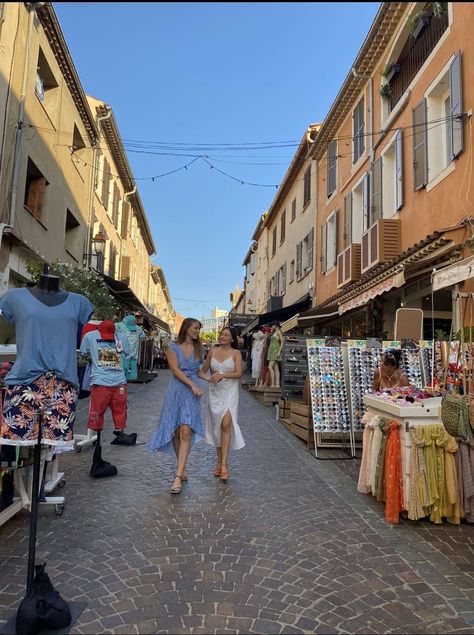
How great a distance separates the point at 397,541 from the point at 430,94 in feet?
27.5

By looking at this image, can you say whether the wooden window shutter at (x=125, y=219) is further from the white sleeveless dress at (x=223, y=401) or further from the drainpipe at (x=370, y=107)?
the white sleeveless dress at (x=223, y=401)

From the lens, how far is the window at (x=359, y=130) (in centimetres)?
1337

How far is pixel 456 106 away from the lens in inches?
313

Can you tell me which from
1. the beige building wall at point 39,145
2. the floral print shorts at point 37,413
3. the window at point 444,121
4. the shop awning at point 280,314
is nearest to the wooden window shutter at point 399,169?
the window at point 444,121

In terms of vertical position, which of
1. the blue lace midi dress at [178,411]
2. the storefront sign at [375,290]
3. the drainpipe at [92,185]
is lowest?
the blue lace midi dress at [178,411]

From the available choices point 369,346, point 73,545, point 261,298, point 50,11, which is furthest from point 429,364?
point 261,298

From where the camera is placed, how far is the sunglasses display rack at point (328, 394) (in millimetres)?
6766

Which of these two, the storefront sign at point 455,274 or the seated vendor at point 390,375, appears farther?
the seated vendor at point 390,375

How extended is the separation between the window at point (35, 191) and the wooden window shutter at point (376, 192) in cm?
842

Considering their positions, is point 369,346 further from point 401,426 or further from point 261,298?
point 261,298

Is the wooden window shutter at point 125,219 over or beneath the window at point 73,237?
over

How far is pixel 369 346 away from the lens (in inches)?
280

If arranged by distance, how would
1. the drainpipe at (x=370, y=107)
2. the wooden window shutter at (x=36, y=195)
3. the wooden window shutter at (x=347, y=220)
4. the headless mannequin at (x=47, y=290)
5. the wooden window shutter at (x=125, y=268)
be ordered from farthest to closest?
the wooden window shutter at (x=125, y=268), the wooden window shutter at (x=347, y=220), the wooden window shutter at (x=36, y=195), the drainpipe at (x=370, y=107), the headless mannequin at (x=47, y=290)

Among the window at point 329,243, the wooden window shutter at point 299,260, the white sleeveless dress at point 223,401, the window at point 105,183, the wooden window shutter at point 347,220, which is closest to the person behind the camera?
the white sleeveless dress at point 223,401
